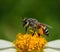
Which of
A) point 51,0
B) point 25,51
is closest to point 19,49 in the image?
point 25,51

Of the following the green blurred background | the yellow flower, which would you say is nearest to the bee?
the yellow flower

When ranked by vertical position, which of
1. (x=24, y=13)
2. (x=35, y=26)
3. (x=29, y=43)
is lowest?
(x=29, y=43)

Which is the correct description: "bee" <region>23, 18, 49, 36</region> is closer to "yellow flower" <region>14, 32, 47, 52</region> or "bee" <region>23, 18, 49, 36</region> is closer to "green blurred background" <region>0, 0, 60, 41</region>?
"yellow flower" <region>14, 32, 47, 52</region>

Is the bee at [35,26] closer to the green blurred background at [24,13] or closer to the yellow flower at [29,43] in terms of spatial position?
the yellow flower at [29,43]

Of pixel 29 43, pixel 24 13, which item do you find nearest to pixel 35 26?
pixel 29 43

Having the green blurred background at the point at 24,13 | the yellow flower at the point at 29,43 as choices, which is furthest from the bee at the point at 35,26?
the green blurred background at the point at 24,13

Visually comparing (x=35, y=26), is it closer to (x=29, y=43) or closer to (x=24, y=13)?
(x=29, y=43)
